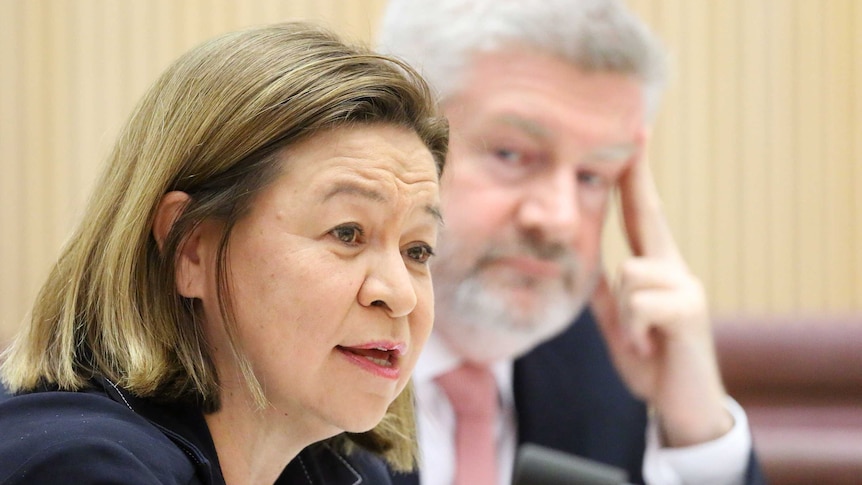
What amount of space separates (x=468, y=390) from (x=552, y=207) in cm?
47

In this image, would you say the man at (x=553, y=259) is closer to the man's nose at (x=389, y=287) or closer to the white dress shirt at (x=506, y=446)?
the white dress shirt at (x=506, y=446)

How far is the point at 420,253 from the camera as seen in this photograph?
1.38m

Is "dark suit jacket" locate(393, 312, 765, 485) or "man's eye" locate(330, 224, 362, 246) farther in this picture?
"dark suit jacket" locate(393, 312, 765, 485)

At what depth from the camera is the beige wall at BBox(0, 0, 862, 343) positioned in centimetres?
400

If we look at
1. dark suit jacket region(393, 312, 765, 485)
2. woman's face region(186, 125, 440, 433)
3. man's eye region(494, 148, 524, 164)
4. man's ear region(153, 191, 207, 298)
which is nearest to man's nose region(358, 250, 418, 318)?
woman's face region(186, 125, 440, 433)

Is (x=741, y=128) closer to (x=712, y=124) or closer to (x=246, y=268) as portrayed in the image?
(x=712, y=124)

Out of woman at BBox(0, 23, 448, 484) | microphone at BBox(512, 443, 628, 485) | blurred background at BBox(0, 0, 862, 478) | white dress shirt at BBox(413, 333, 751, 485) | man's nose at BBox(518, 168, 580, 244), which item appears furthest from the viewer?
blurred background at BBox(0, 0, 862, 478)

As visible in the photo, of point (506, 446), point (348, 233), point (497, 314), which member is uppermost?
point (348, 233)

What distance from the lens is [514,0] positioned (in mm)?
2223

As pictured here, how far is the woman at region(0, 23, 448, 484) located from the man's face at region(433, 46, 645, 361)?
2.79 ft

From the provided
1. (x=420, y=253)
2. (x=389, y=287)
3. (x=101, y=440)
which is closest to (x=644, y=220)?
(x=420, y=253)

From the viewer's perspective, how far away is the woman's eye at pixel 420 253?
4.48 ft

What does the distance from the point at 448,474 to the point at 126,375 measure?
121cm

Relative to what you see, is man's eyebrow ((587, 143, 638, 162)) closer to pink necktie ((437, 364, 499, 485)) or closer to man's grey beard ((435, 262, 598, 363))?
man's grey beard ((435, 262, 598, 363))
